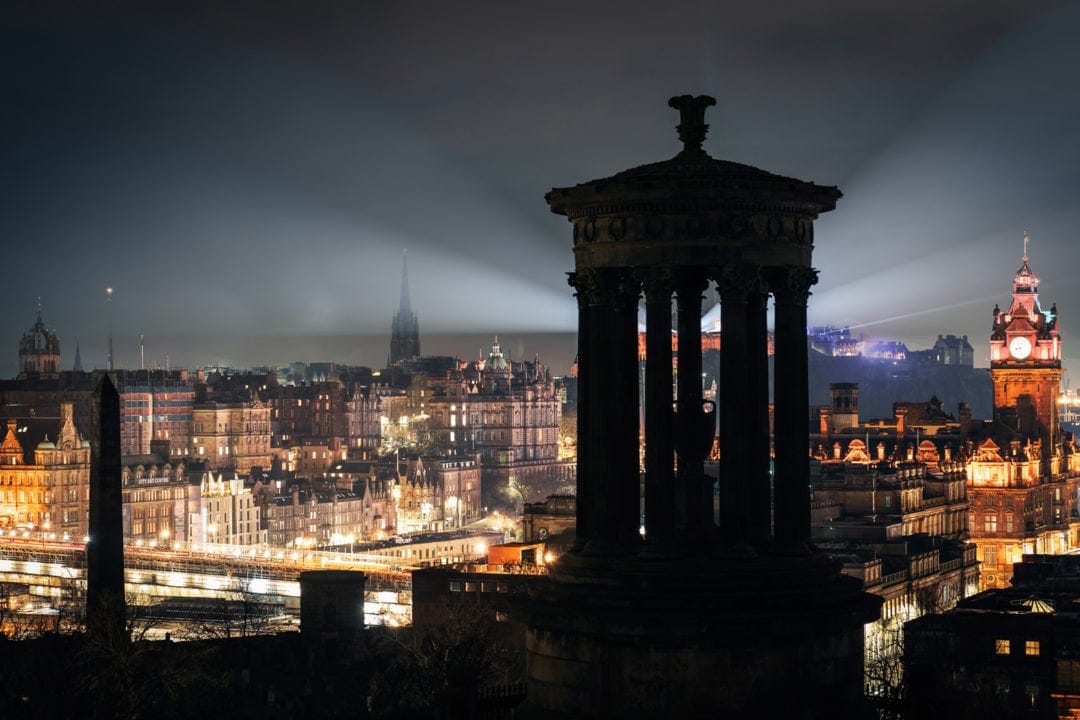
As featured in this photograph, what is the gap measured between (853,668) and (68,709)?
20.7m

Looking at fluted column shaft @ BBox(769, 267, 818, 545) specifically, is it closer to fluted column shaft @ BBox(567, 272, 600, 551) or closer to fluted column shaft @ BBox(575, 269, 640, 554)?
fluted column shaft @ BBox(575, 269, 640, 554)

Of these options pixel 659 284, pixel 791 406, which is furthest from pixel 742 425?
pixel 659 284

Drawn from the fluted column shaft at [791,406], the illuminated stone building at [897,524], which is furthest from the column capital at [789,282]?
the illuminated stone building at [897,524]

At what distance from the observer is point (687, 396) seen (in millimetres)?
40969

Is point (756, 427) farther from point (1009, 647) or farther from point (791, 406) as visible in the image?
point (1009, 647)

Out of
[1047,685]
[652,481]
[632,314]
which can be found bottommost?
[1047,685]

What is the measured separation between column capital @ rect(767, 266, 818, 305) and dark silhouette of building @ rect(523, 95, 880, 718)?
1.2 inches

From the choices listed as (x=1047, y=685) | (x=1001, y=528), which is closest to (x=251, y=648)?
(x=1047, y=685)

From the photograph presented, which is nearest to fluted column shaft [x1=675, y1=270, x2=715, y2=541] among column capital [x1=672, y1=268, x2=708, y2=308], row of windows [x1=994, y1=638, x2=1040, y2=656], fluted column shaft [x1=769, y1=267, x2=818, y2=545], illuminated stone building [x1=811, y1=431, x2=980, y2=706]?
column capital [x1=672, y1=268, x2=708, y2=308]

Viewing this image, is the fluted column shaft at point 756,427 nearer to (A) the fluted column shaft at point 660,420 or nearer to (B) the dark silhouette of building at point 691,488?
(B) the dark silhouette of building at point 691,488

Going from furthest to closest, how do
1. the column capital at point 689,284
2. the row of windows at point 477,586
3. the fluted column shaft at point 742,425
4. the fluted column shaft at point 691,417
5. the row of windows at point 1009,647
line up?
1. the row of windows at point 477,586
2. the row of windows at point 1009,647
3. the fluted column shaft at point 691,417
4. the column capital at point 689,284
5. the fluted column shaft at point 742,425

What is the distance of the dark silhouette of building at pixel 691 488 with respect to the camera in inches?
1542

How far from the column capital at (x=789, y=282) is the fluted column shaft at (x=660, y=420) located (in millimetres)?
1737

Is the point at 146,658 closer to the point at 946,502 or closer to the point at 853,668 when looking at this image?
the point at 853,668
